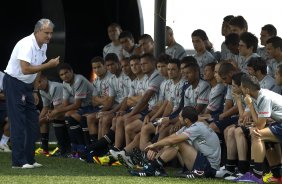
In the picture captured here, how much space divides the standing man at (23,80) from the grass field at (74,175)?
1.37ft

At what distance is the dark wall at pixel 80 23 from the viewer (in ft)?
63.6

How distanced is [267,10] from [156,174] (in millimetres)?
7691

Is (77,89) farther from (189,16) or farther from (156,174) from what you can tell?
(189,16)

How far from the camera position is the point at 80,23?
19578 mm

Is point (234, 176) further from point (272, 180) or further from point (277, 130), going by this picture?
point (277, 130)

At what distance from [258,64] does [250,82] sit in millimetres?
626

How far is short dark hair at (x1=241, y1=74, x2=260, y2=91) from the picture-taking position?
13312mm

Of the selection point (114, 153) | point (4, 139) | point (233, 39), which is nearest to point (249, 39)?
point (233, 39)

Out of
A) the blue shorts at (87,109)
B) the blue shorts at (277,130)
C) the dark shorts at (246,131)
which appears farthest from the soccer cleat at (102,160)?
the blue shorts at (277,130)

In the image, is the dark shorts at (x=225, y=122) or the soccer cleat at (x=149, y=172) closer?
the soccer cleat at (x=149, y=172)

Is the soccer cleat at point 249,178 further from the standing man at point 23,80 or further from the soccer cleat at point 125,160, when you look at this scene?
the standing man at point 23,80

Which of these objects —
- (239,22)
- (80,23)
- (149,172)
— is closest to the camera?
(149,172)

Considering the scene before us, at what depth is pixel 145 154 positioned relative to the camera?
14977 millimetres

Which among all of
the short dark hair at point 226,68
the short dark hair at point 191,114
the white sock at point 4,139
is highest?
the short dark hair at point 226,68
